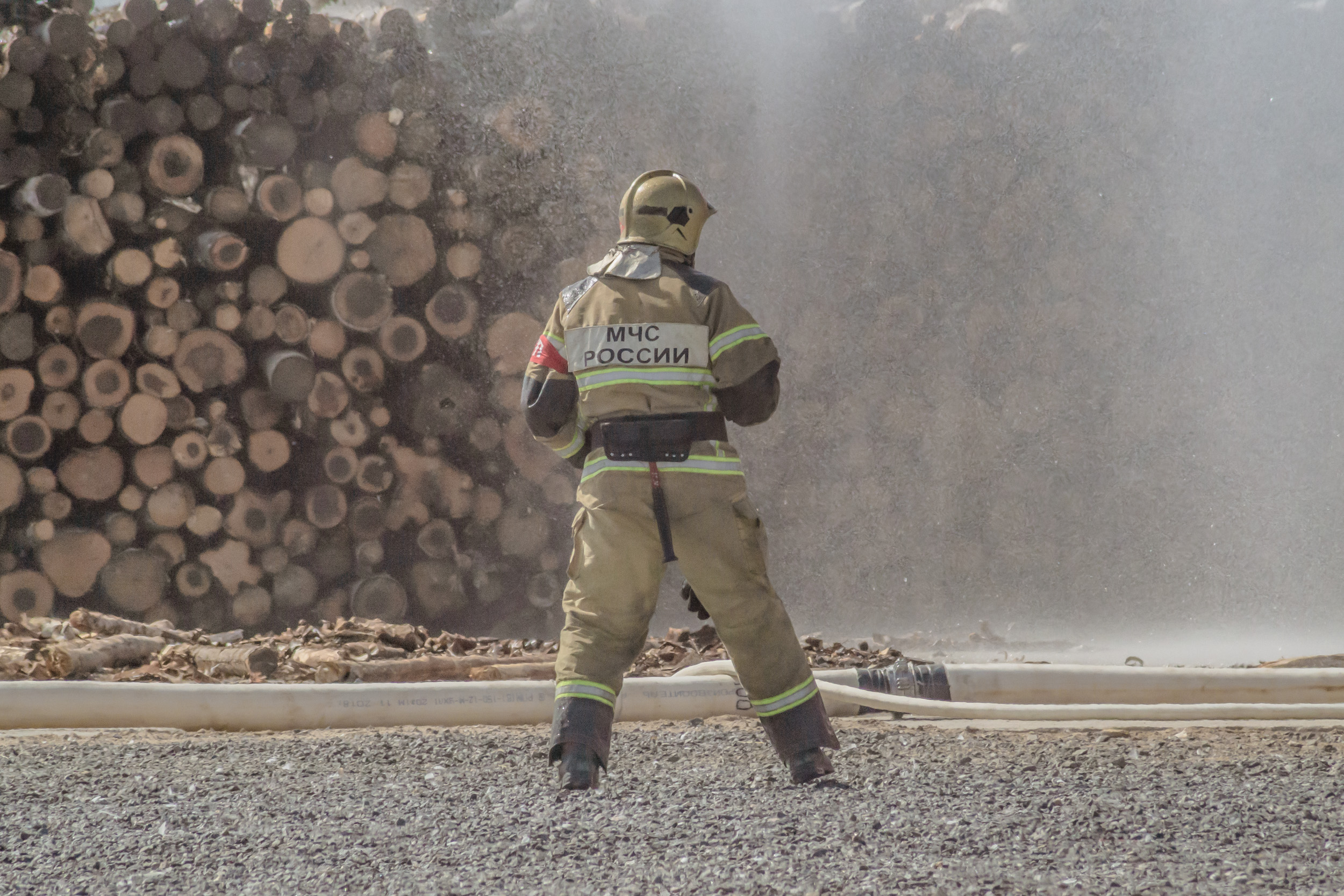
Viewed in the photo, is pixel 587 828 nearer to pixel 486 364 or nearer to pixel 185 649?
pixel 185 649

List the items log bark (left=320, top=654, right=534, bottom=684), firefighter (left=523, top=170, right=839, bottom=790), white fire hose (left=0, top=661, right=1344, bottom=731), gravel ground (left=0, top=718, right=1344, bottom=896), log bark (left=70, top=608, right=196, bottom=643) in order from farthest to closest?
log bark (left=70, top=608, right=196, bottom=643) → log bark (left=320, top=654, right=534, bottom=684) → white fire hose (left=0, top=661, right=1344, bottom=731) → firefighter (left=523, top=170, right=839, bottom=790) → gravel ground (left=0, top=718, right=1344, bottom=896)

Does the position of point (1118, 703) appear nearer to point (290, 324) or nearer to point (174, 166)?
point (290, 324)

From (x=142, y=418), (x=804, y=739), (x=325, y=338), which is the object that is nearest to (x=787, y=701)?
(x=804, y=739)

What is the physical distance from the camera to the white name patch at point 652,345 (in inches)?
97.6

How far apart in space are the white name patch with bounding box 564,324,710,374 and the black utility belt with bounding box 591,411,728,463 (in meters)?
0.12

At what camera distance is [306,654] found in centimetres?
354

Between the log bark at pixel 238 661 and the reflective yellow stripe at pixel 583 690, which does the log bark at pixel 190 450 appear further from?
the reflective yellow stripe at pixel 583 690

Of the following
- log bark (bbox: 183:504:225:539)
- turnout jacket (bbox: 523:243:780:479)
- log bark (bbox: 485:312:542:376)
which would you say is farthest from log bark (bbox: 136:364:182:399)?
turnout jacket (bbox: 523:243:780:479)

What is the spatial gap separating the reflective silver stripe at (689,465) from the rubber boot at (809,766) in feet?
2.01

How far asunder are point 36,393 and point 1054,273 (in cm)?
444

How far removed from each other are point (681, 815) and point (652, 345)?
0.96 meters

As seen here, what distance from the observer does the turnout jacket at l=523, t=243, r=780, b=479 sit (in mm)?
2482

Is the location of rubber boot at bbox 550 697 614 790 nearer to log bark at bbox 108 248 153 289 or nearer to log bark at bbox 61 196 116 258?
log bark at bbox 108 248 153 289

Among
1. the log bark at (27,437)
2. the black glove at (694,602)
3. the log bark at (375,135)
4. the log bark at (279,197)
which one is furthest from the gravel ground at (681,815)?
the log bark at (375,135)
